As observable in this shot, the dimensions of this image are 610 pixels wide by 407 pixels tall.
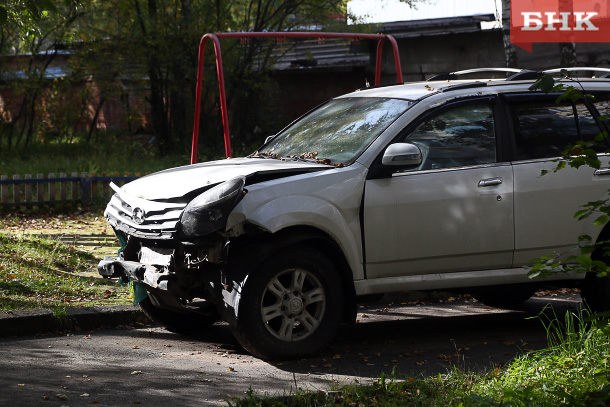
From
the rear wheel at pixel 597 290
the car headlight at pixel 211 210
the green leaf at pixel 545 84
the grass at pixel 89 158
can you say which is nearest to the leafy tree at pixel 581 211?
the green leaf at pixel 545 84

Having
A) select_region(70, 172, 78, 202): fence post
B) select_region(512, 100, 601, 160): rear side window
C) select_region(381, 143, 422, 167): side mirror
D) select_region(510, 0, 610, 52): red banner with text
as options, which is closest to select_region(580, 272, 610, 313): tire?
select_region(512, 100, 601, 160): rear side window

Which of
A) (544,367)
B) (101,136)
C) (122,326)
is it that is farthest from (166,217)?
(101,136)

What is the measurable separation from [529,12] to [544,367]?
15.1 metres

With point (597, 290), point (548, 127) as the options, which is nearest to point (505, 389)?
point (597, 290)

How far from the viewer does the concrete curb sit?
7262 millimetres

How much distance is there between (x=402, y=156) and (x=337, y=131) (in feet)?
2.85

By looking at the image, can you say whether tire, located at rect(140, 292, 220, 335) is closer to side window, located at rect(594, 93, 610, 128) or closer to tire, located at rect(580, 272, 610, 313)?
tire, located at rect(580, 272, 610, 313)

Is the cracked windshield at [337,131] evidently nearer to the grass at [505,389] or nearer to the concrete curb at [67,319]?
the concrete curb at [67,319]

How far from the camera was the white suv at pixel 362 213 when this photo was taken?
6.14m

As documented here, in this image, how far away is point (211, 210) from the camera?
595cm

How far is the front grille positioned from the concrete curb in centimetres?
106

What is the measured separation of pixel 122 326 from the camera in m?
7.75

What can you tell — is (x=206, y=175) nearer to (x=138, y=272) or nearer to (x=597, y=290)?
(x=138, y=272)

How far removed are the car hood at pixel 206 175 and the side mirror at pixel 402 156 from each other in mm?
447
